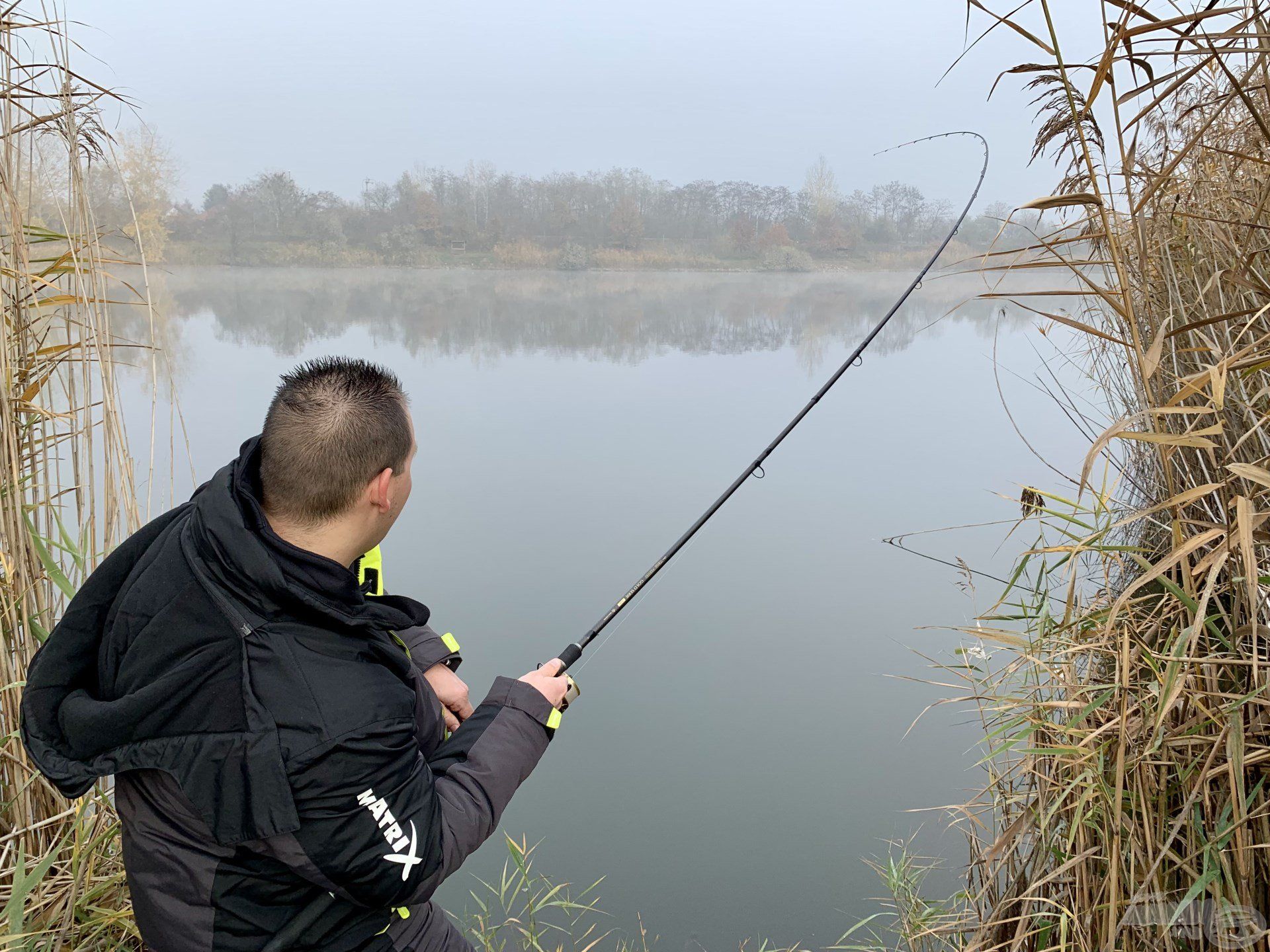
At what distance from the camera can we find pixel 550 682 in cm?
120

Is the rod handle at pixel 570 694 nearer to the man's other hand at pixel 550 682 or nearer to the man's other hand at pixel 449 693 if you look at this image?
the man's other hand at pixel 550 682

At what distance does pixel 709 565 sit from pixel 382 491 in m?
2.86

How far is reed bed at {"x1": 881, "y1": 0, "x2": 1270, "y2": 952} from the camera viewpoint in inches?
41.5

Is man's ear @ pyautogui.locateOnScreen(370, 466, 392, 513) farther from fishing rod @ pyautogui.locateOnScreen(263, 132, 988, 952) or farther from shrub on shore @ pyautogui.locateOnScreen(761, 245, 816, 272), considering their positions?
shrub on shore @ pyautogui.locateOnScreen(761, 245, 816, 272)

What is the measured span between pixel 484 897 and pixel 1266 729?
180 cm

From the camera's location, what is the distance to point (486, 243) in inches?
504

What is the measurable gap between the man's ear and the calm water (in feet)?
4.91

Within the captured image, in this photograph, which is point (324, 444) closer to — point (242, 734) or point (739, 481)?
point (242, 734)

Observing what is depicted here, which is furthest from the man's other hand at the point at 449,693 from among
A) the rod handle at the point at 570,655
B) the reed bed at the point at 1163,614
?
the reed bed at the point at 1163,614

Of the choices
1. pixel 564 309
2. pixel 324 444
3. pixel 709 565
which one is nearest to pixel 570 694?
pixel 324 444

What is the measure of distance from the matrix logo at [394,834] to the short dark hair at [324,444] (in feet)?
Answer: 0.99

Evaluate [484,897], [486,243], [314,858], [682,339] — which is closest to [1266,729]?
[314,858]

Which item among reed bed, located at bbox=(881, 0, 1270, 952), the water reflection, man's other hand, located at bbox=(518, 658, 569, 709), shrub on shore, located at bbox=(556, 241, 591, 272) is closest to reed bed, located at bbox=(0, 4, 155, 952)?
man's other hand, located at bbox=(518, 658, 569, 709)

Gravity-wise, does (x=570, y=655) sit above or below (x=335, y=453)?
below
